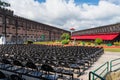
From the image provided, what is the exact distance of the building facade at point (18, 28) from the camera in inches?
2047

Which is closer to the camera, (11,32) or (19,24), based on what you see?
(11,32)

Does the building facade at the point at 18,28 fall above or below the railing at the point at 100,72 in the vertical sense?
above

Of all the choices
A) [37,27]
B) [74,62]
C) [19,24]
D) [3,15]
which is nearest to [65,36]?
[37,27]

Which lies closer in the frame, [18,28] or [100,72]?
[100,72]

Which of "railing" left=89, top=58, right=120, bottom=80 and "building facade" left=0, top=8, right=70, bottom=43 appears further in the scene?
"building facade" left=0, top=8, right=70, bottom=43

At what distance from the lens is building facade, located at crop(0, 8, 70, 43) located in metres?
52.0

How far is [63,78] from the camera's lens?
31.7 feet

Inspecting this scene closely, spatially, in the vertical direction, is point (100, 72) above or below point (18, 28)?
below

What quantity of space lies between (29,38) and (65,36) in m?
14.8

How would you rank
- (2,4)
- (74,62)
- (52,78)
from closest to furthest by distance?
(52,78), (74,62), (2,4)

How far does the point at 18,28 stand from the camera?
194ft

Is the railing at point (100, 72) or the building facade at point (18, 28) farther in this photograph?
the building facade at point (18, 28)

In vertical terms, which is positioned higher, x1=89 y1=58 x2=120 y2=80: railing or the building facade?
the building facade

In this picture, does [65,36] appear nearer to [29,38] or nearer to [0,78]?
[29,38]
